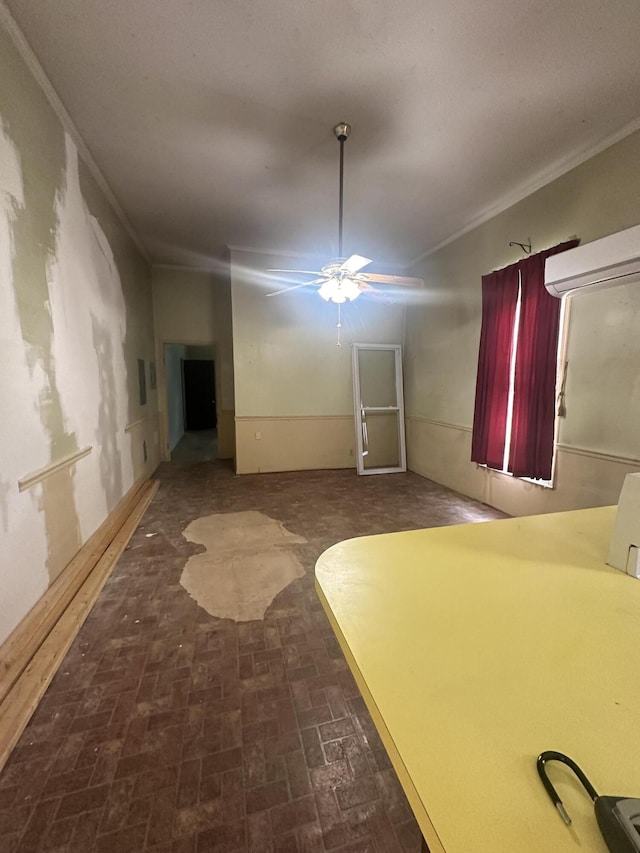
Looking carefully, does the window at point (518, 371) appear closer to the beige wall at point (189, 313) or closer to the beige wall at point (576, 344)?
the beige wall at point (576, 344)

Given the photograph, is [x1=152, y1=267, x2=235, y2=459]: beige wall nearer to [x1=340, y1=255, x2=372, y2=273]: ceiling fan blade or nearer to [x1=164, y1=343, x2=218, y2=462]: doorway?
[x1=164, y1=343, x2=218, y2=462]: doorway

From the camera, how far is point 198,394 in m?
9.68

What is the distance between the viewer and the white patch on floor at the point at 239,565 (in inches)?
85.4

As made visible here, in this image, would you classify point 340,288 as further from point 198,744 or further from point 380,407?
point 380,407

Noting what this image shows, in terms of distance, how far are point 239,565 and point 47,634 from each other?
113cm

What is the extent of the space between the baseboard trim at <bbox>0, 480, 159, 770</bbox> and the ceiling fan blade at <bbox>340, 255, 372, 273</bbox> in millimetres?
2736

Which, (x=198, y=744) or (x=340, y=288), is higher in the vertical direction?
(x=340, y=288)

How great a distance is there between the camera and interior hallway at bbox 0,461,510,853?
1069 mm

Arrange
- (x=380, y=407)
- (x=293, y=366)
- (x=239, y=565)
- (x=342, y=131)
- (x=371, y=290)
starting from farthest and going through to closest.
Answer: (x=380, y=407) < (x=293, y=366) < (x=371, y=290) < (x=239, y=565) < (x=342, y=131)

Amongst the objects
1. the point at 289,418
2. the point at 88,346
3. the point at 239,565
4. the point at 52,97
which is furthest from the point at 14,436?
the point at 289,418

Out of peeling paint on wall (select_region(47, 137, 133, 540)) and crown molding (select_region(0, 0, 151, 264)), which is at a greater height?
crown molding (select_region(0, 0, 151, 264))

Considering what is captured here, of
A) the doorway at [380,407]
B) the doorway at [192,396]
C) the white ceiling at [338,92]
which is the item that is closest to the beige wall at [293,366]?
the doorway at [380,407]

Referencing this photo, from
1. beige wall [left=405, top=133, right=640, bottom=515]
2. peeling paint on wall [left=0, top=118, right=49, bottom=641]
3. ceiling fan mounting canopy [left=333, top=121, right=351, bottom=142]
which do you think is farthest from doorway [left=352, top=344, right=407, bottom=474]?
peeling paint on wall [left=0, top=118, right=49, bottom=641]

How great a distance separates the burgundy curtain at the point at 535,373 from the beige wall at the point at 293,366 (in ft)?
7.91
